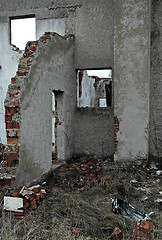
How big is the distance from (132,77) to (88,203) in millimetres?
3572

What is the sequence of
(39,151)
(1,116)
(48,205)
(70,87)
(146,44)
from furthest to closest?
(1,116) < (70,87) < (146,44) < (39,151) < (48,205)

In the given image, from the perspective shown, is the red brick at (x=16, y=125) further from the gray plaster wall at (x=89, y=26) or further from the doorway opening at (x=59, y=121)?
the gray plaster wall at (x=89, y=26)

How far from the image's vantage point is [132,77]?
636 cm

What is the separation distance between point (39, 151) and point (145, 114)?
9.41ft

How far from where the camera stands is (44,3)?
25.4 ft

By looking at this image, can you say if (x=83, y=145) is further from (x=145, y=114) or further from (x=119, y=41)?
(x=119, y=41)

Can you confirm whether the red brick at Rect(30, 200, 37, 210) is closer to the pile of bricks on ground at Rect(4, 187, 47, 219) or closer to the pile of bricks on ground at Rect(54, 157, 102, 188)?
the pile of bricks on ground at Rect(4, 187, 47, 219)

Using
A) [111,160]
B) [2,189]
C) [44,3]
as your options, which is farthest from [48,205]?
[44,3]

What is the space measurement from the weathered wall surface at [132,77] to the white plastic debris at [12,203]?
11.1 ft

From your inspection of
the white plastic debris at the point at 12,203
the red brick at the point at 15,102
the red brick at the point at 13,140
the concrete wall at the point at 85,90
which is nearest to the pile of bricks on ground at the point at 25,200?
the white plastic debris at the point at 12,203

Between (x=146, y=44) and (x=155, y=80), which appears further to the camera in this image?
(x=155, y=80)

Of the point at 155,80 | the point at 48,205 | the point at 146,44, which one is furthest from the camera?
the point at 155,80

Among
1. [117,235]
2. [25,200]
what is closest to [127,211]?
[117,235]

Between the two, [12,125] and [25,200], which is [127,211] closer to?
[25,200]
